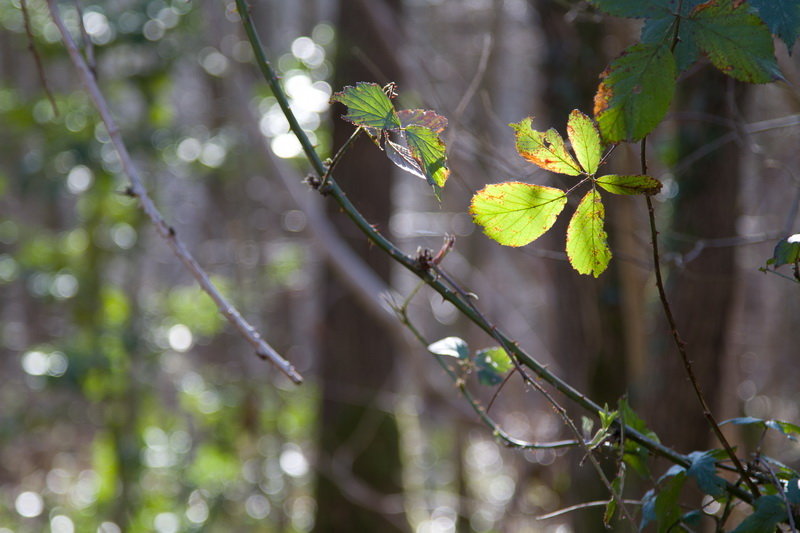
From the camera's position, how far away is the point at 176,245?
3.03ft

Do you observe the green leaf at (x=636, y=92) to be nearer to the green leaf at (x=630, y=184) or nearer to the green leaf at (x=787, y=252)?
the green leaf at (x=630, y=184)

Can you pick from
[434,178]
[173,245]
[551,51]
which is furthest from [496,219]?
[551,51]

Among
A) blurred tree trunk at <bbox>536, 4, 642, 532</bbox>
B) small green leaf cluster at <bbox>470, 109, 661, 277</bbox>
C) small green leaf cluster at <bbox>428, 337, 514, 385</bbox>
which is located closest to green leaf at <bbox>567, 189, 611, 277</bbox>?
small green leaf cluster at <bbox>470, 109, 661, 277</bbox>

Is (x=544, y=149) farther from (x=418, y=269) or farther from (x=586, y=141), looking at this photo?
(x=418, y=269)

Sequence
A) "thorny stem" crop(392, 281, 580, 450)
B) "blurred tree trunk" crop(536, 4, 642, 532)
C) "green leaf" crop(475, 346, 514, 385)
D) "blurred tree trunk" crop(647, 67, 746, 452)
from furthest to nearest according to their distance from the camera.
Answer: "blurred tree trunk" crop(536, 4, 642, 532) → "blurred tree trunk" crop(647, 67, 746, 452) → "green leaf" crop(475, 346, 514, 385) → "thorny stem" crop(392, 281, 580, 450)

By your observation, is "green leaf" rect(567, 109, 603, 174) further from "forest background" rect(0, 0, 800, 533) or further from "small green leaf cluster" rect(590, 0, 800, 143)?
"forest background" rect(0, 0, 800, 533)

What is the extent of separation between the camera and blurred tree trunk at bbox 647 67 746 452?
2309 millimetres

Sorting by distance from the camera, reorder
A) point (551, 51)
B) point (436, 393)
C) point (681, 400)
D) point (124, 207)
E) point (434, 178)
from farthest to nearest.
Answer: point (124, 207)
point (436, 393)
point (551, 51)
point (681, 400)
point (434, 178)

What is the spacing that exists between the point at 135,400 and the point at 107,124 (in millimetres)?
3821

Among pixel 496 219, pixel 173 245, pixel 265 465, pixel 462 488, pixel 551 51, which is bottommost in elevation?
pixel 265 465

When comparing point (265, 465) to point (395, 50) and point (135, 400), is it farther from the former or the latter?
point (395, 50)

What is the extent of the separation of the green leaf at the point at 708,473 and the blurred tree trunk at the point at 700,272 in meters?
1.57

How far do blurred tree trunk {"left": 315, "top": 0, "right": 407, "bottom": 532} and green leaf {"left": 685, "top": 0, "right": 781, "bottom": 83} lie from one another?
Answer: 3.48 metres

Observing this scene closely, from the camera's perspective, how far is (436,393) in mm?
3219
